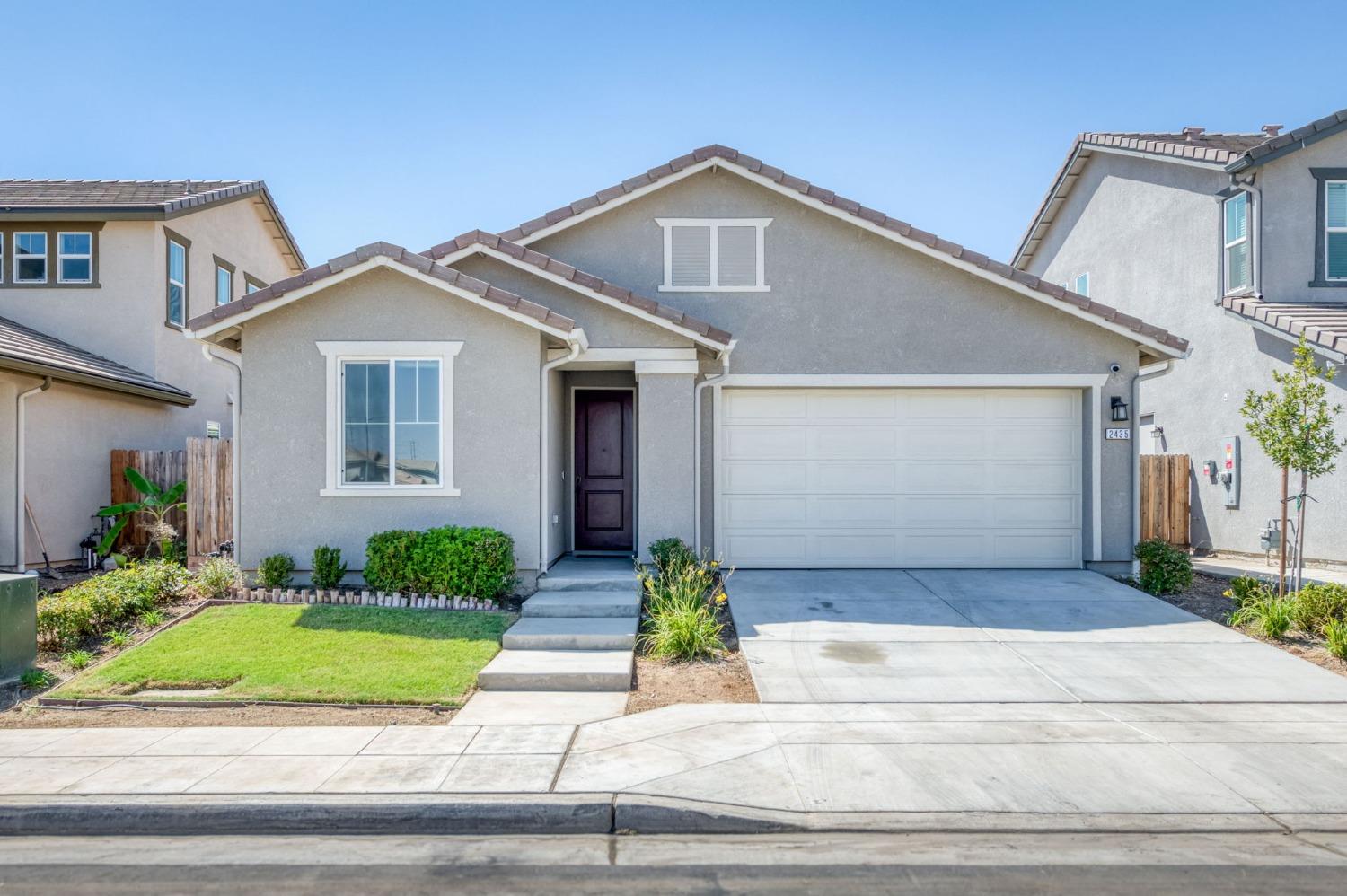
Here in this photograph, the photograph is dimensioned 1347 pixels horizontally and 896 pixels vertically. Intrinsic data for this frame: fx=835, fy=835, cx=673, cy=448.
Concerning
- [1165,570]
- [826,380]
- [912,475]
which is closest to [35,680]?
[826,380]

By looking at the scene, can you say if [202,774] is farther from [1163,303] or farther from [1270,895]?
[1163,303]

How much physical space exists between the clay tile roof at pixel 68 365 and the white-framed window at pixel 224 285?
2.42 meters

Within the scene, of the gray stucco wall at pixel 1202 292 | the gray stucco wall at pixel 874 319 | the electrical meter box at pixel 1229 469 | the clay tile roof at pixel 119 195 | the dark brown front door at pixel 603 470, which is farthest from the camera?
the clay tile roof at pixel 119 195

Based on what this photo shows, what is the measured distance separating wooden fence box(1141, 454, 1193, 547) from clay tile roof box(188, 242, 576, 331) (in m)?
10.5

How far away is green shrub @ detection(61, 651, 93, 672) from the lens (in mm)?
6964

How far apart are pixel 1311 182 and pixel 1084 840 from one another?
13.2 meters

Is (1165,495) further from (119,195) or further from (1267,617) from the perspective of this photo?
(119,195)

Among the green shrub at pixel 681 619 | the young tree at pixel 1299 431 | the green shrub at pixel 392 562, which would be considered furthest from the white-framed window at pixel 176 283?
the young tree at pixel 1299 431

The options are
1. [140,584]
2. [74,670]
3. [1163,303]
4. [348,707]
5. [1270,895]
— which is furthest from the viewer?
[1163,303]

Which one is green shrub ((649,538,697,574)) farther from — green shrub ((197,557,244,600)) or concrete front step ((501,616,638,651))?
green shrub ((197,557,244,600))

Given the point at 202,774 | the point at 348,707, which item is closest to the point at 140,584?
the point at 348,707

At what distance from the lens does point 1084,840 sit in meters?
4.26

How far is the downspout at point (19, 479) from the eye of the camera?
37.0 ft

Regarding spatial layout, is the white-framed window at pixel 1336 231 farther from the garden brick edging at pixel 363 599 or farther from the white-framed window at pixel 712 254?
the garden brick edging at pixel 363 599
